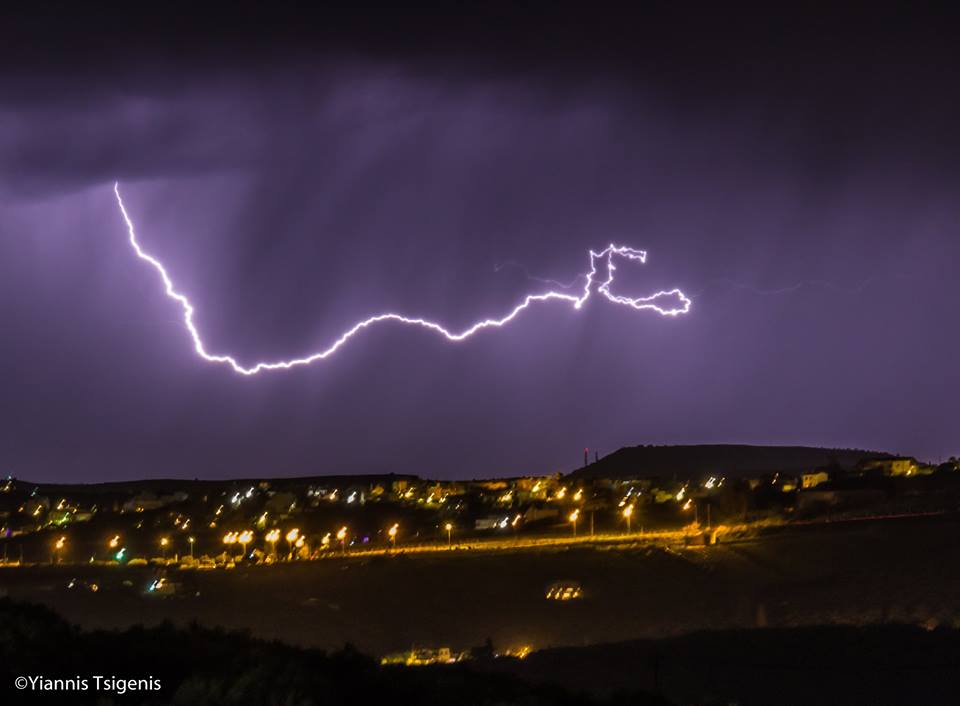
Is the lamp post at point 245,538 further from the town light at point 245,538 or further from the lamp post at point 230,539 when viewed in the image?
the lamp post at point 230,539

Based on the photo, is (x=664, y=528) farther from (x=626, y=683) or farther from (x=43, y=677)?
(x=43, y=677)

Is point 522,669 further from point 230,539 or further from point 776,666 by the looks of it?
point 230,539

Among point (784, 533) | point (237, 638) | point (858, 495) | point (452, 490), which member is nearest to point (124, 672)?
point (237, 638)

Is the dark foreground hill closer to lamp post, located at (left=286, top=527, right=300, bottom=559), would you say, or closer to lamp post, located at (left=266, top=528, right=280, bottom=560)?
lamp post, located at (left=266, top=528, right=280, bottom=560)

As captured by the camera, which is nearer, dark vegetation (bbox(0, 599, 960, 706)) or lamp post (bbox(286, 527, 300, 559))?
dark vegetation (bbox(0, 599, 960, 706))

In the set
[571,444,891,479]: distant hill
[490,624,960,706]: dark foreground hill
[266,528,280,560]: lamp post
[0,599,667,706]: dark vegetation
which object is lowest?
[0,599,667,706]: dark vegetation

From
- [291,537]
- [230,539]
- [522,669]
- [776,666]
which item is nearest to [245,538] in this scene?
[230,539]

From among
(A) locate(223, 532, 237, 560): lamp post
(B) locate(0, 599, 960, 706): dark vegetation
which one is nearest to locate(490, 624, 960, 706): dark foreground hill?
(B) locate(0, 599, 960, 706): dark vegetation

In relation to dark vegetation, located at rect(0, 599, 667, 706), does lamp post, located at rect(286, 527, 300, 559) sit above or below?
above
